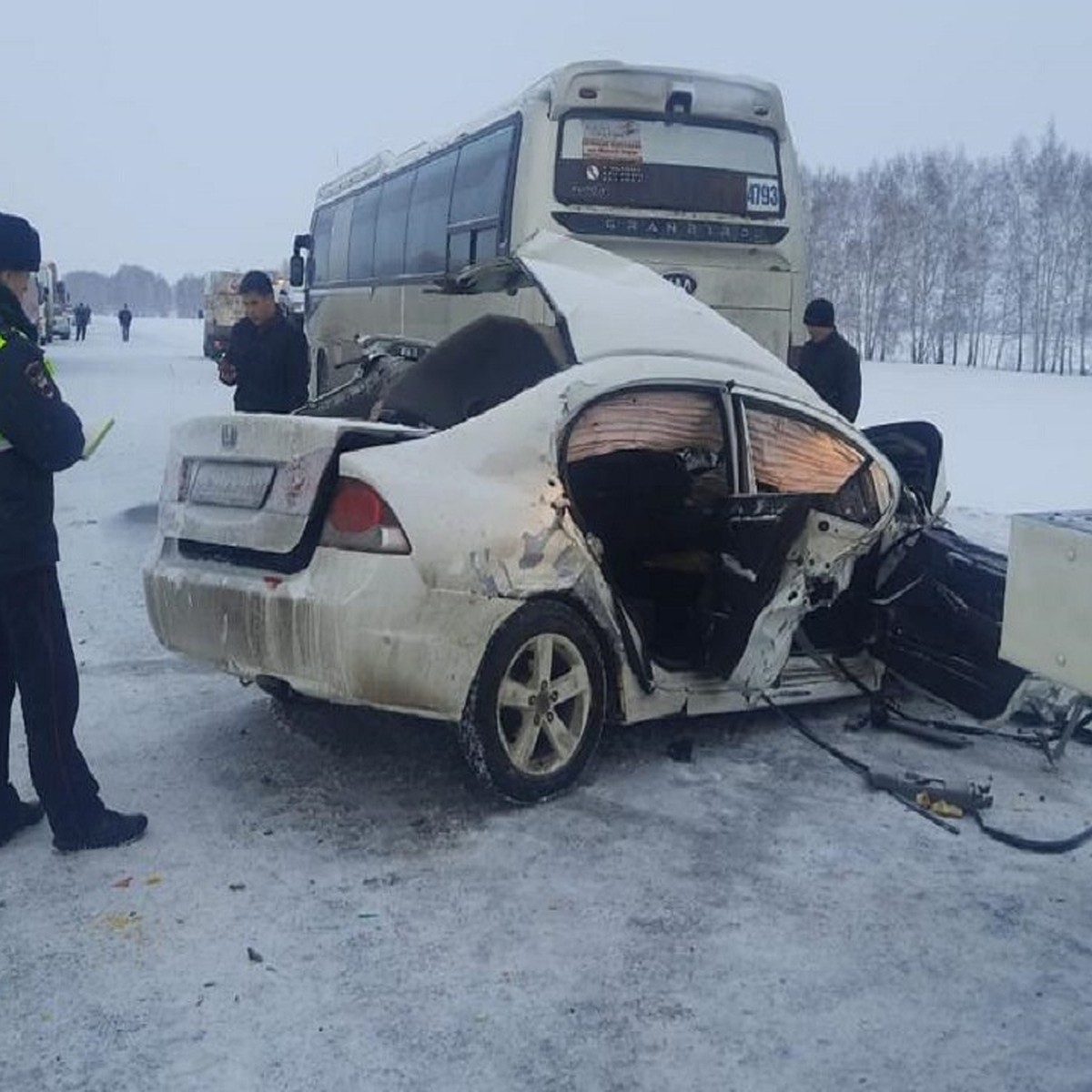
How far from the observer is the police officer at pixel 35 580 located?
3.87 m

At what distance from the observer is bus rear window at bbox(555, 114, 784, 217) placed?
10.1 m

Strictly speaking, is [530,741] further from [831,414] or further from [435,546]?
[831,414]

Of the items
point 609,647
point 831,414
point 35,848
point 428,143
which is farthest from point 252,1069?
point 428,143

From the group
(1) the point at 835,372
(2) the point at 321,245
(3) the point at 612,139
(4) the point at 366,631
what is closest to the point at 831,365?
(1) the point at 835,372

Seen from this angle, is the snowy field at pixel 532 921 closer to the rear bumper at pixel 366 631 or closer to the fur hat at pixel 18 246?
the rear bumper at pixel 366 631

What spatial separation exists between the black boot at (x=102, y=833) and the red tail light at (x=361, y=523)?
1062 mm

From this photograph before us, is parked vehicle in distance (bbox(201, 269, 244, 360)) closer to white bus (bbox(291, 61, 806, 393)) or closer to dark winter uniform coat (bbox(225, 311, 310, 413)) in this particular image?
white bus (bbox(291, 61, 806, 393))

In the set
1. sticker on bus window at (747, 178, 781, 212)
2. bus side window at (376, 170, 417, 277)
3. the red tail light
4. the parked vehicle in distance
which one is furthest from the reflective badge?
the parked vehicle in distance

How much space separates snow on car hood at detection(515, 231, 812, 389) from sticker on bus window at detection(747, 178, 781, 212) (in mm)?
5226

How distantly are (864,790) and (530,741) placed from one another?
1.25 m

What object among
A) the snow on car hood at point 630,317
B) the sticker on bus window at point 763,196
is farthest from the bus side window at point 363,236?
the snow on car hood at point 630,317

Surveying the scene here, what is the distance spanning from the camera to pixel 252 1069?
292 cm

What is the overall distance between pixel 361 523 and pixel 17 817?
56.8 inches

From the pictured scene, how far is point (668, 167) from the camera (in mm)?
10258
